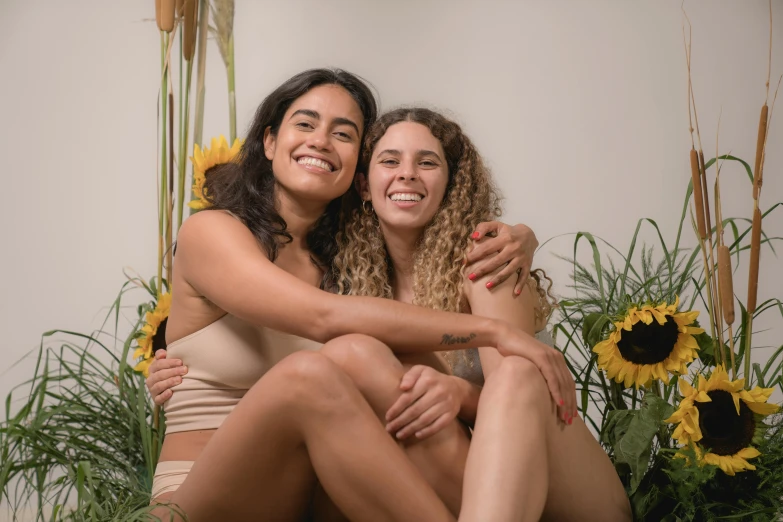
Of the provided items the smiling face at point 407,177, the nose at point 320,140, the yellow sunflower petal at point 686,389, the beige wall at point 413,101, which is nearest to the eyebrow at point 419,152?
the smiling face at point 407,177

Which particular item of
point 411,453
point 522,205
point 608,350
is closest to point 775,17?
point 522,205

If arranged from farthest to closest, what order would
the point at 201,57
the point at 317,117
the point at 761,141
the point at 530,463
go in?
the point at 201,57
the point at 317,117
the point at 761,141
the point at 530,463

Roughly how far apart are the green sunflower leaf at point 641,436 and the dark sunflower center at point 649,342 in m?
0.08

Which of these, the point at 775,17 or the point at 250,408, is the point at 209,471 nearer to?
the point at 250,408

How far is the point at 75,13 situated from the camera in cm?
294

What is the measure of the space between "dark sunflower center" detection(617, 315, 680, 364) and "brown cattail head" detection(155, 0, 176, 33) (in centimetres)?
128

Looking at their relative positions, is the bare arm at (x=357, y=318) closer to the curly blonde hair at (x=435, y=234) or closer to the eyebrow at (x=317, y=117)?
the curly blonde hair at (x=435, y=234)

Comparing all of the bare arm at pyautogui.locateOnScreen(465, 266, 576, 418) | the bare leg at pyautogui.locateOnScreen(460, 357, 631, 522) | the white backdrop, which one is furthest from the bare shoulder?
the white backdrop

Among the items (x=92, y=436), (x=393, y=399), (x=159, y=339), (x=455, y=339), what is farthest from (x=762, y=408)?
(x=92, y=436)

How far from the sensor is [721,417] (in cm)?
165

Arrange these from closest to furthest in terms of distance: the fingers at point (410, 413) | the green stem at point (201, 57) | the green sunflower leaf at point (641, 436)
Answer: the fingers at point (410, 413) → the green sunflower leaf at point (641, 436) → the green stem at point (201, 57)

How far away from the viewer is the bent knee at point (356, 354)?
1491mm

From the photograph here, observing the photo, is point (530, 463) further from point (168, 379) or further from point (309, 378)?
point (168, 379)

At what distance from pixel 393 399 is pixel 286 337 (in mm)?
412
